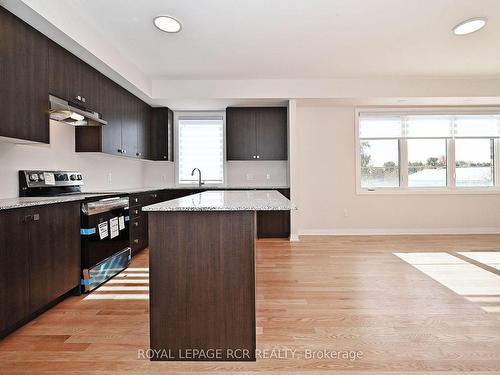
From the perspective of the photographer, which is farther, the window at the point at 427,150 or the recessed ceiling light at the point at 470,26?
the window at the point at 427,150

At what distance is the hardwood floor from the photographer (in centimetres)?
163

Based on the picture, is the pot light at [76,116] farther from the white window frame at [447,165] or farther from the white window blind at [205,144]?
the white window frame at [447,165]

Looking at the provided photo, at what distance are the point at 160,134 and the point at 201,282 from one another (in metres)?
4.14

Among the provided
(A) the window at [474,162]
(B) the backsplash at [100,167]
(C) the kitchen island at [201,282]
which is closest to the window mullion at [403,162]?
(A) the window at [474,162]

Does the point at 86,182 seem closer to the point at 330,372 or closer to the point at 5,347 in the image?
the point at 5,347

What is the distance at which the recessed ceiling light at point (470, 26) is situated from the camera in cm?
302

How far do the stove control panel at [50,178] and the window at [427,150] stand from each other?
14.5ft

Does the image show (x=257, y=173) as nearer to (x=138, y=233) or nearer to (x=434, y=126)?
(x=138, y=233)

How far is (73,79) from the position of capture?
2984 mm

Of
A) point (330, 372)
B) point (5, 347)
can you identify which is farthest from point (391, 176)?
point (5, 347)

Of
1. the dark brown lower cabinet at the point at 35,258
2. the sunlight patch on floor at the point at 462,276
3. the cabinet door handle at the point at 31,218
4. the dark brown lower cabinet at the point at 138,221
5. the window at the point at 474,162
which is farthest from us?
the window at the point at 474,162

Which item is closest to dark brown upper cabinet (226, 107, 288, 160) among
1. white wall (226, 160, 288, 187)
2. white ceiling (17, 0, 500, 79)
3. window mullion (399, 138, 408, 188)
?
white wall (226, 160, 288, 187)

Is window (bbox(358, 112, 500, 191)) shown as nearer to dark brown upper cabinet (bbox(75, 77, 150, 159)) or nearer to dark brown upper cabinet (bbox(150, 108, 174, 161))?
dark brown upper cabinet (bbox(150, 108, 174, 161))

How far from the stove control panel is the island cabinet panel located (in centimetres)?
182
